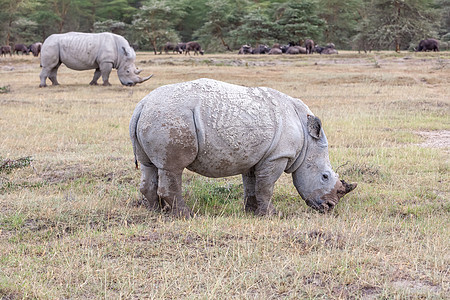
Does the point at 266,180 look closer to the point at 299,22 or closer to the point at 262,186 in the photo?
the point at 262,186

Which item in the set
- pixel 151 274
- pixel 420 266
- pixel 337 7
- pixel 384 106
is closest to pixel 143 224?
pixel 151 274

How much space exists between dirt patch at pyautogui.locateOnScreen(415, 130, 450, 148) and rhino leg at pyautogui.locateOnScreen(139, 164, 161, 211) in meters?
5.45

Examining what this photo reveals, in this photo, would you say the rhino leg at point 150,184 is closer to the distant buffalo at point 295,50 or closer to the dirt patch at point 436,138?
the dirt patch at point 436,138

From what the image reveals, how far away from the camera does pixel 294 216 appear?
19.1 feet

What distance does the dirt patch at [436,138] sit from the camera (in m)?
9.35

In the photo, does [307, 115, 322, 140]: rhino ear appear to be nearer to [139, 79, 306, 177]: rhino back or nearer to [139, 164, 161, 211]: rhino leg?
[139, 79, 306, 177]: rhino back

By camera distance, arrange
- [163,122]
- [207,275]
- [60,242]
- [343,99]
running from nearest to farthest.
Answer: [207,275] → [60,242] → [163,122] → [343,99]

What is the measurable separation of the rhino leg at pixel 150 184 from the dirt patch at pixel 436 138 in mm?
5452

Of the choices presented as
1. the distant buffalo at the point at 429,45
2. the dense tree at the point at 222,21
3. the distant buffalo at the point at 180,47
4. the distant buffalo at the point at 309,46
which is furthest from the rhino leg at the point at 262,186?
the dense tree at the point at 222,21

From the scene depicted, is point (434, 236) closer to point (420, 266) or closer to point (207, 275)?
point (420, 266)

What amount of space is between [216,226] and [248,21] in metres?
38.9

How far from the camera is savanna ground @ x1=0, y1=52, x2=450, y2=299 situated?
377 cm

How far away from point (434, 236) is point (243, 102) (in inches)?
87.9

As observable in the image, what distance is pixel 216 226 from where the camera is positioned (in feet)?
16.6
